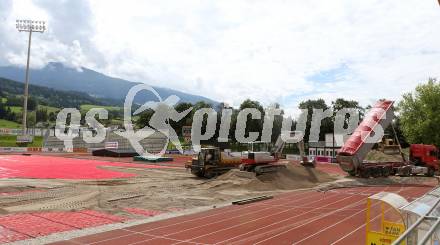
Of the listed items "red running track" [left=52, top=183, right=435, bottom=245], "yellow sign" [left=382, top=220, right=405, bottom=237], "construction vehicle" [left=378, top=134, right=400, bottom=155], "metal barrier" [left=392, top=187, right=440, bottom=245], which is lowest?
"red running track" [left=52, top=183, right=435, bottom=245]

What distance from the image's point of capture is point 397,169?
123 ft

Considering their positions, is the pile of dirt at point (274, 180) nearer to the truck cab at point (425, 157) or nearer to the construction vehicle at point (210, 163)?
the construction vehicle at point (210, 163)

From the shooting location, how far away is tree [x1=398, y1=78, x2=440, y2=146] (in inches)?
2207

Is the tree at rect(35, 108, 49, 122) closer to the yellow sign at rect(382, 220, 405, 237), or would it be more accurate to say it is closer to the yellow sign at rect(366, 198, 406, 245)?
the yellow sign at rect(366, 198, 406, 245)

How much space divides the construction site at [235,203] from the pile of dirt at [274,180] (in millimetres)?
96

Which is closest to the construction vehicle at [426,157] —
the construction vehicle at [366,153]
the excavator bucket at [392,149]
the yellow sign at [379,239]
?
the construction vehicle at [366,153]

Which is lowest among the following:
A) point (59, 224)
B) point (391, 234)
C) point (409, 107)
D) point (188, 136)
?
point (59, 224)

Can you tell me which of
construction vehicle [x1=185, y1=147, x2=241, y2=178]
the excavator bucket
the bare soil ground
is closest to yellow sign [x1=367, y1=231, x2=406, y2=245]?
the bare soil ground

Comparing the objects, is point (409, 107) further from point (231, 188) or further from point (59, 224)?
point (59, 224)

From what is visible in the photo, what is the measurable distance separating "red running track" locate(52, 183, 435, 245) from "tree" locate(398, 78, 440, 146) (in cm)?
3944

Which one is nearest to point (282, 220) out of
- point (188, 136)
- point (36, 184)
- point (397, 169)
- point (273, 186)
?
point (273, 186)

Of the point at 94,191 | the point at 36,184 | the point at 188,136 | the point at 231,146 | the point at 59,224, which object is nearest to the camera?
the point at 59,224

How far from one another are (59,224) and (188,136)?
49256mm

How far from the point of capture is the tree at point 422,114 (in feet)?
184
